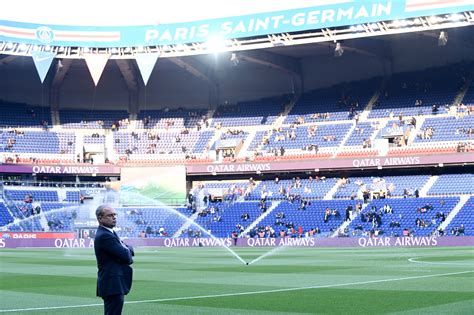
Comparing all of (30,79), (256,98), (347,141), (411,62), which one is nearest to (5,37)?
(30,79)

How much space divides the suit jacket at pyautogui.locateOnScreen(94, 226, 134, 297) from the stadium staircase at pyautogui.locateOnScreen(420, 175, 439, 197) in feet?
176

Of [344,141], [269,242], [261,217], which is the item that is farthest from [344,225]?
[344,141]

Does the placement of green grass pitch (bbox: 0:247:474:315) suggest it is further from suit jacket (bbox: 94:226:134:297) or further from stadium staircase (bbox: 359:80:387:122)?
stadium staircase (bbox: 359:80:387:122)

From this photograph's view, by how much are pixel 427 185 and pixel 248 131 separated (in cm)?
2105

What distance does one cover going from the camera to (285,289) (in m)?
18.0

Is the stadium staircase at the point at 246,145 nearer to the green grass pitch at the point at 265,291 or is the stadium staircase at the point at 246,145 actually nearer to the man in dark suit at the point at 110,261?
the green grass pitch at the point at 265,291

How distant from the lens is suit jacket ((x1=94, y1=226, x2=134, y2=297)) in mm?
8648

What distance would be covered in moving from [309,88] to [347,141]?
11.6 m

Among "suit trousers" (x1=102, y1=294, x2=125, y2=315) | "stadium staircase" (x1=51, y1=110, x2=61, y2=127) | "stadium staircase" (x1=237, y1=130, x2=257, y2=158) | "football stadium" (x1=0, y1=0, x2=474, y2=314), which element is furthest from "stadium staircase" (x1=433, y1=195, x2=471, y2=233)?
"suit trousers" (x1=102, y1=294, x2=125, y2=315)

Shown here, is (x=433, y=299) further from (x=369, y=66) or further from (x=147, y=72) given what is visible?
(x=369, y=66)

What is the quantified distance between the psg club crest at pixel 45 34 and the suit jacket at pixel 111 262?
63.2 metres

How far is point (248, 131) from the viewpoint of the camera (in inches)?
2968

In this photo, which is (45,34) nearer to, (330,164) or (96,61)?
(96,61)

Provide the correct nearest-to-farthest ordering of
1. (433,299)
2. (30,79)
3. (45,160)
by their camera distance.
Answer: (433,299) → (45,160) → (30,79)
